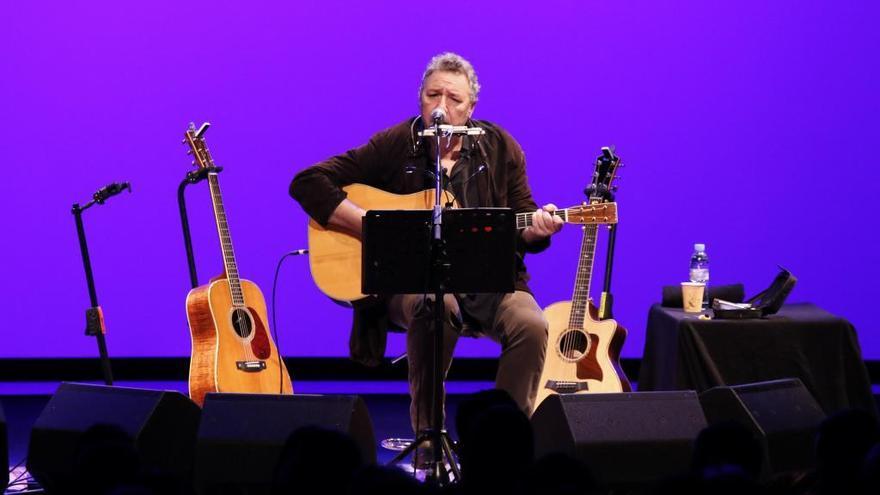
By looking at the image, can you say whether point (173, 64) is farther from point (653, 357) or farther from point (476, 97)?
point (653, 357)

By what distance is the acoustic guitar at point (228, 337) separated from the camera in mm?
4816

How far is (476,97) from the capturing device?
4.82 metres

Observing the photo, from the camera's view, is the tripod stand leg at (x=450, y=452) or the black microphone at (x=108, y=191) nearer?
the tripod stand leg at (x=450, y=452)

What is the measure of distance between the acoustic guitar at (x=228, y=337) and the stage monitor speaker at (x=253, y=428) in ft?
3.70

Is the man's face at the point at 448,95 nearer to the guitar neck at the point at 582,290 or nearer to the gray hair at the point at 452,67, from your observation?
the gray hair at the point at 452,67

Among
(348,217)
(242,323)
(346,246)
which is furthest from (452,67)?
(242,323)

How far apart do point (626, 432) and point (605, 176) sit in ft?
5.79

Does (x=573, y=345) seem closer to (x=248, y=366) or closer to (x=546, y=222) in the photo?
(x=546, y=222)

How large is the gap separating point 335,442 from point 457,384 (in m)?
3.82

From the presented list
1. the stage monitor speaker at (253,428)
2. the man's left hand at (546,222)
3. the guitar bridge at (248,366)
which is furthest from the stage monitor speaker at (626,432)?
the guitar bridge at (248,366)

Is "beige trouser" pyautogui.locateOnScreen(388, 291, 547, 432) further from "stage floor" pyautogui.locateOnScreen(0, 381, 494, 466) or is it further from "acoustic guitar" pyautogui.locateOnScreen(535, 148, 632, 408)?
"stage floor" pyautogui.locateOnScreen(0, 381, 494, 466)

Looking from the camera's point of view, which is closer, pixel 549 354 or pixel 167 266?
pixel 549 354

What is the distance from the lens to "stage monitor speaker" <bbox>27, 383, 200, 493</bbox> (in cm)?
361

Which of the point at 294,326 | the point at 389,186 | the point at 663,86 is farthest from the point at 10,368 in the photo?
the point at 663,86
